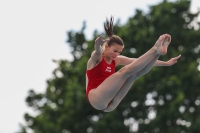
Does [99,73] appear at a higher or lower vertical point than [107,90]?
higher

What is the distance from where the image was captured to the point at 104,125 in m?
27.0

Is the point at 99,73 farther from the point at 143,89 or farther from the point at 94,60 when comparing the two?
the point at 143,89

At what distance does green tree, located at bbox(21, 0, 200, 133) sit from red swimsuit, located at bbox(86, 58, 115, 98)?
15.5m

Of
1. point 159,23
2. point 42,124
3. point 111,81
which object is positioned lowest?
point 42,124

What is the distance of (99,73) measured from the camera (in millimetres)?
11422

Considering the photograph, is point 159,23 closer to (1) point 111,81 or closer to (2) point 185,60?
(2) point 185,60

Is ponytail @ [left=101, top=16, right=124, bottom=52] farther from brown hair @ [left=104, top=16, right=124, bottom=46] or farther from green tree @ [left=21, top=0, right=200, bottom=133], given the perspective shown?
green tree @ [left=21, top=0, right=200, bottom=133]

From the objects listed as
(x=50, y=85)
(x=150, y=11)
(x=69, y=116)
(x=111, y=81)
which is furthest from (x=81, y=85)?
(x=111, y=81)

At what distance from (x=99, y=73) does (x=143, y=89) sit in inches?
650

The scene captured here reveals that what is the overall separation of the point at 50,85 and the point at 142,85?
616cm

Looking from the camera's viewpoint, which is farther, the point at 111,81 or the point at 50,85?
the point at 50,85

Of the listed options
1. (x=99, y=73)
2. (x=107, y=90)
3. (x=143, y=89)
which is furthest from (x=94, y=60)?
(x=143, y=89)

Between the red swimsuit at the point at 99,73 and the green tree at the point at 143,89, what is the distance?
15.5 metres

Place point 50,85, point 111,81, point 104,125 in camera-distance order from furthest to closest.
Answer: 1. point 50,85
2. point 104,125
3. point 111,81
